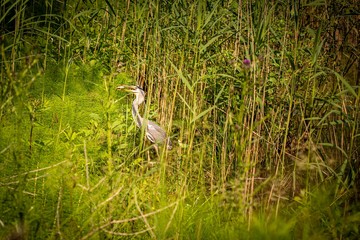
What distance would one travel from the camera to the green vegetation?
1.84m

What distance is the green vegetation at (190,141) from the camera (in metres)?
1.84

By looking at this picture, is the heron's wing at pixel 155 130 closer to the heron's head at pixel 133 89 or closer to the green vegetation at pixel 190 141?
the green vegetation at pixel 190 141

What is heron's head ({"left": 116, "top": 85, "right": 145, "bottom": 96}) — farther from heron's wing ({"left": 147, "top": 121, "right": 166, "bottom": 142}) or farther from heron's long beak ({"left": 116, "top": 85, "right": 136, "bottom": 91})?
heron's wing ({"left": 147, "top": 121, "right": 166, "bottom": 142})

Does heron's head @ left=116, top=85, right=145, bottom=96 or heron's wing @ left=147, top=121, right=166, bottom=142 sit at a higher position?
heron's head @ left=116, top=85, right=145, bottom=96

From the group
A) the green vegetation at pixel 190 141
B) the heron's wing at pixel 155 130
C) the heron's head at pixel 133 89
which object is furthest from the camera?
the heron's head at pixel 133 89

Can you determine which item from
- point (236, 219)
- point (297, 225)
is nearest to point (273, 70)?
point (297, 225)

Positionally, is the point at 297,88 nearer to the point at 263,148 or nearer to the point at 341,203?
the point at 263,148

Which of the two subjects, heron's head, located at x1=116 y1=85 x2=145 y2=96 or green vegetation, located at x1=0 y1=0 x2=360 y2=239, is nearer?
green vegetation, located at x1=0 y1=0 x2=360 y2=239

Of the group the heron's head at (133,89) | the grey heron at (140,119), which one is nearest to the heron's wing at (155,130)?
the grey heron at (140,119)

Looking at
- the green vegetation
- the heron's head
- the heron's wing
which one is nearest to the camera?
the green vegetation

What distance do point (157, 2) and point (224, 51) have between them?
1.88 ft

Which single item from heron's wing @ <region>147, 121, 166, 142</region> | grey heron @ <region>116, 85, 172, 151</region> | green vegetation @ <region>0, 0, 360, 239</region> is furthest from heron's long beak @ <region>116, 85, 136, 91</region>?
heron's wing @ <region>147, 121, 166, 142</region>

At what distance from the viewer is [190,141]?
2375 millimetres

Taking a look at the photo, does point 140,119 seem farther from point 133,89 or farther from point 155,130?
point 155,130
